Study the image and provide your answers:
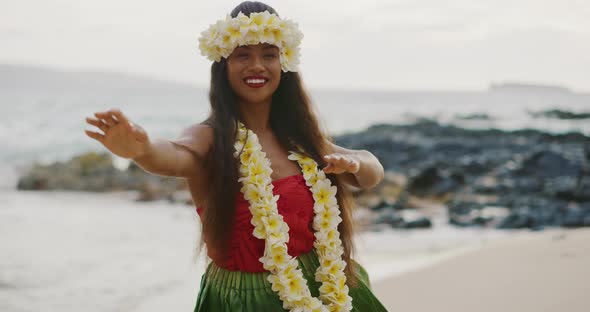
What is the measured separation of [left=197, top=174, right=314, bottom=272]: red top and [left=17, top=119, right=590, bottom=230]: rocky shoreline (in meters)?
3.66

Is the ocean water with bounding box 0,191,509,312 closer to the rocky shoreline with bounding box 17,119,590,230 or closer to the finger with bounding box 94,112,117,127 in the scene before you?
the rocky shoreline with bounding box 17,119,590,230

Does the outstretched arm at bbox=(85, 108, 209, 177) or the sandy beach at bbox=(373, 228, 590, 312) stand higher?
the outstretched arm at bbox=(85, 108, 209, 177)

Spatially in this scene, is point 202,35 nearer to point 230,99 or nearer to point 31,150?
point 230,99

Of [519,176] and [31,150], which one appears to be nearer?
[519,176]

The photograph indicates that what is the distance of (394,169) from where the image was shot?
1253cm

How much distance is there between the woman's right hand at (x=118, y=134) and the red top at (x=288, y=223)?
0.49 m

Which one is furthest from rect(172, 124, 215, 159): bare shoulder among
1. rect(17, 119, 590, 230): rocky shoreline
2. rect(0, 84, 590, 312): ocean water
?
rect(17, 119, 590, 230): rocky shoreline

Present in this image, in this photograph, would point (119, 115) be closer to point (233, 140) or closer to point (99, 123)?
point (99, 123)

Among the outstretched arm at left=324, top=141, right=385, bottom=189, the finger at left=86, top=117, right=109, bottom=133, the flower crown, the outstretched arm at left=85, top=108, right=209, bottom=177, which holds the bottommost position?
the outstretched arm at left=324, top=141, right=385, bottom=189

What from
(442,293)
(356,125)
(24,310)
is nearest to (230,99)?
(442,293)

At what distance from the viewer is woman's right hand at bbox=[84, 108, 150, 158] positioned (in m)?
1.73

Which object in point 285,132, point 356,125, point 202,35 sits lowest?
point 356,125

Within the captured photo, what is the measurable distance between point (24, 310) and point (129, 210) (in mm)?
4196

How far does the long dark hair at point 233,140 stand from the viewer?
2.18 metres
